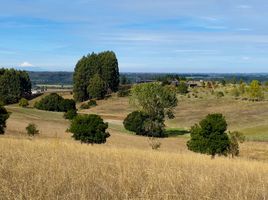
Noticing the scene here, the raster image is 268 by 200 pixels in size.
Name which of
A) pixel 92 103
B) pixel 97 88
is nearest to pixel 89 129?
pixel 92 103

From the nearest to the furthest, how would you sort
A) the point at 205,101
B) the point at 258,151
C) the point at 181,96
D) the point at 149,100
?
the point at 258,151, the point at 149,100, the point at 205,101, the point at 181,96

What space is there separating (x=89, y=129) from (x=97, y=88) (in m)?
91.0

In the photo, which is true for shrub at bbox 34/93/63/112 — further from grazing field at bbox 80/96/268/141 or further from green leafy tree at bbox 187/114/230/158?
green leafy tree at bbox 187/114/230/158

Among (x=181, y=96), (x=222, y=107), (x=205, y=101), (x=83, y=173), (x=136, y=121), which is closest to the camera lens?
(x=83, y=173)

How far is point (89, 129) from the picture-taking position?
117 ft

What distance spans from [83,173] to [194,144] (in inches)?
1185

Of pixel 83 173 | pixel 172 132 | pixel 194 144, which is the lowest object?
pixel 172 132

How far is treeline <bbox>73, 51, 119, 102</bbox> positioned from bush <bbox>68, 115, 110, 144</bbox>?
8963 centimetres

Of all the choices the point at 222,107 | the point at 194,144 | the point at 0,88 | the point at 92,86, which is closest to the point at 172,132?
the point at 222,107

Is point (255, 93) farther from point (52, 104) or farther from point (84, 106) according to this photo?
point (52, 104)

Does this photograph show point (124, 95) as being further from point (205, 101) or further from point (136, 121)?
point (136, 121)

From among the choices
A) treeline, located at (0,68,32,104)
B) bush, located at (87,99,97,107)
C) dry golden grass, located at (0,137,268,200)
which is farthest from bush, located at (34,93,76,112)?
dry golden grass, located at (0,137,268,200)

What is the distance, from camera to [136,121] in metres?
75.8

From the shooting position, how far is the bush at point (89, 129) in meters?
35.6
